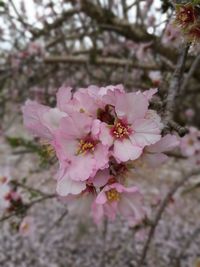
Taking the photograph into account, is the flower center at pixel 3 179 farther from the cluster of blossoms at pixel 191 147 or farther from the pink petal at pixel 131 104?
the cluster of blossoms at pixel 191 147

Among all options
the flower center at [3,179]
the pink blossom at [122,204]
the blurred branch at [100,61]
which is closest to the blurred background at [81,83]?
the blurred branch at [100,61]

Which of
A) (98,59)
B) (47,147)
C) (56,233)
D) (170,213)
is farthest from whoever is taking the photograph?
(170,213)

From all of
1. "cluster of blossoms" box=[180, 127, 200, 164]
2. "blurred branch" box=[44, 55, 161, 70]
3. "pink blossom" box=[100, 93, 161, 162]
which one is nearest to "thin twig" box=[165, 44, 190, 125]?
"pink blossom" box=[100, 93, 161, 162]

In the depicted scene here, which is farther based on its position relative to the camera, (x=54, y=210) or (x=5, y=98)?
(x=54, y=210)

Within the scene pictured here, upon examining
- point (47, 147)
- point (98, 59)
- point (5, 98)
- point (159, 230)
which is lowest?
point (159, 230)

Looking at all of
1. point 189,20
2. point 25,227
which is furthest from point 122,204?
point 25,227

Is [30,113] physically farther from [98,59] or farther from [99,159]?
[98,59]

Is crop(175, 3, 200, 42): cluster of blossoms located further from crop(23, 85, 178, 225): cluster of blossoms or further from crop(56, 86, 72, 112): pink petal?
crop(56, 86, 72, 112): pink petal

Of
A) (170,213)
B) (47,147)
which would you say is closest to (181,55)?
(47,147)

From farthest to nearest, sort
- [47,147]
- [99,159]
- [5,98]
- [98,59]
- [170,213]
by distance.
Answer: [170,213], [5,98], [98,59], [47,147], [99,159]
